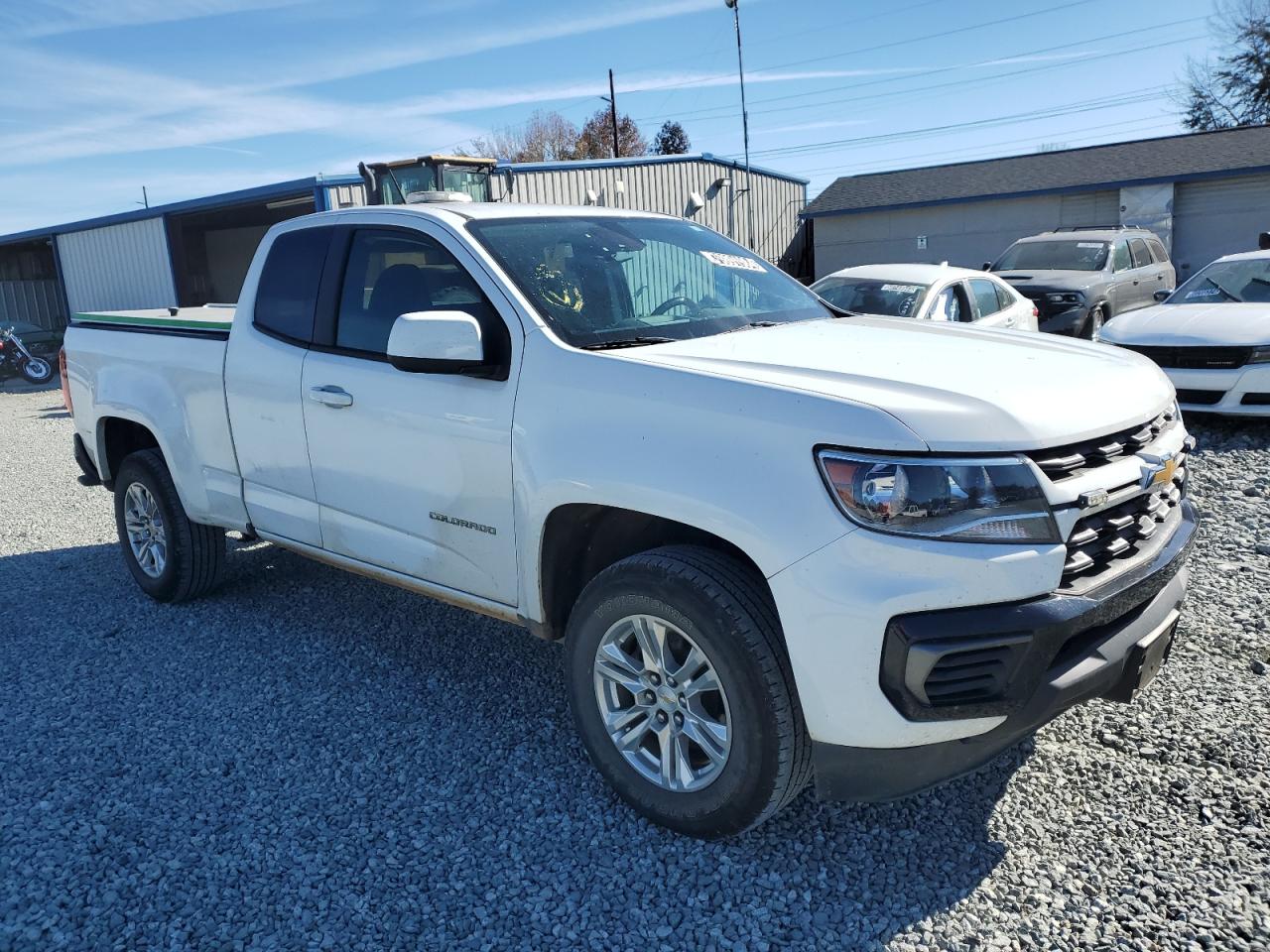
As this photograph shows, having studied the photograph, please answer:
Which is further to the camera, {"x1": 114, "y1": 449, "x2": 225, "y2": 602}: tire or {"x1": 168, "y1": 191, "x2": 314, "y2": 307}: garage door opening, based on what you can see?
{"x1": 168, "y1": 191, "x2": 314, "y2": 307}: garage door opening

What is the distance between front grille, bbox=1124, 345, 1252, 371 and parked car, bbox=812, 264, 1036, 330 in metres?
1.37

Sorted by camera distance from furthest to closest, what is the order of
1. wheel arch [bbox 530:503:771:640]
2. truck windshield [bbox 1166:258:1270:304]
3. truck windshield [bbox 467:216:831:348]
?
truck windshield [bbox 1166:258:1270:304] < truck windshield [bbox 467:216:831:348] < wheel arch [bbox 530:503:771:640]

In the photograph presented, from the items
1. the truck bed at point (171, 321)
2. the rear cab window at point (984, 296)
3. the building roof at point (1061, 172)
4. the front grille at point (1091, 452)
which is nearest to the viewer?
the front grille at point (1091, 452)

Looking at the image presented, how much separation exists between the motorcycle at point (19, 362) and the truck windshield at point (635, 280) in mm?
20979

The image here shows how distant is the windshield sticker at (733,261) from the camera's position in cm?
419

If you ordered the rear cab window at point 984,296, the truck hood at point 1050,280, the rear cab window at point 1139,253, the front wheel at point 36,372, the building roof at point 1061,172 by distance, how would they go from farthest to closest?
the building roof at point 1061,172, the front wheel at point 36,372, the rear cab window at point 1139,253, the truck hood at point 1050,280, the rear cab window at point 984,296

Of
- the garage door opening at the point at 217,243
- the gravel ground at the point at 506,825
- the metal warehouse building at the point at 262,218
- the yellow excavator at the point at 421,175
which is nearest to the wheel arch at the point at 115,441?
the gravel ground at the point at 506,825

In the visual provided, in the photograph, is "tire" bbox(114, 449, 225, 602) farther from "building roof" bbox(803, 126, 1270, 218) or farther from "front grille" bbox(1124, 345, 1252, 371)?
"building roof" bbox(803, 126, 1270, 218)

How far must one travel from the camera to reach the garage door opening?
22.1 m

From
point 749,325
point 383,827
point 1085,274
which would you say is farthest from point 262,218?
point 383,827

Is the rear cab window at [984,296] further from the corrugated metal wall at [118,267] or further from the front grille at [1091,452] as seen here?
the corrugated metal wall at [118,267]

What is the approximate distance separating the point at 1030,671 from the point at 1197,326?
6950 millimetres

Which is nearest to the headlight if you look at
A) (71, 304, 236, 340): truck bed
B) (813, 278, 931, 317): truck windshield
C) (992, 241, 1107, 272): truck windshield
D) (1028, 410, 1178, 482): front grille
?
(1028, 410, 1178, 482): front grille

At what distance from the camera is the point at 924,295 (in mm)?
8641
